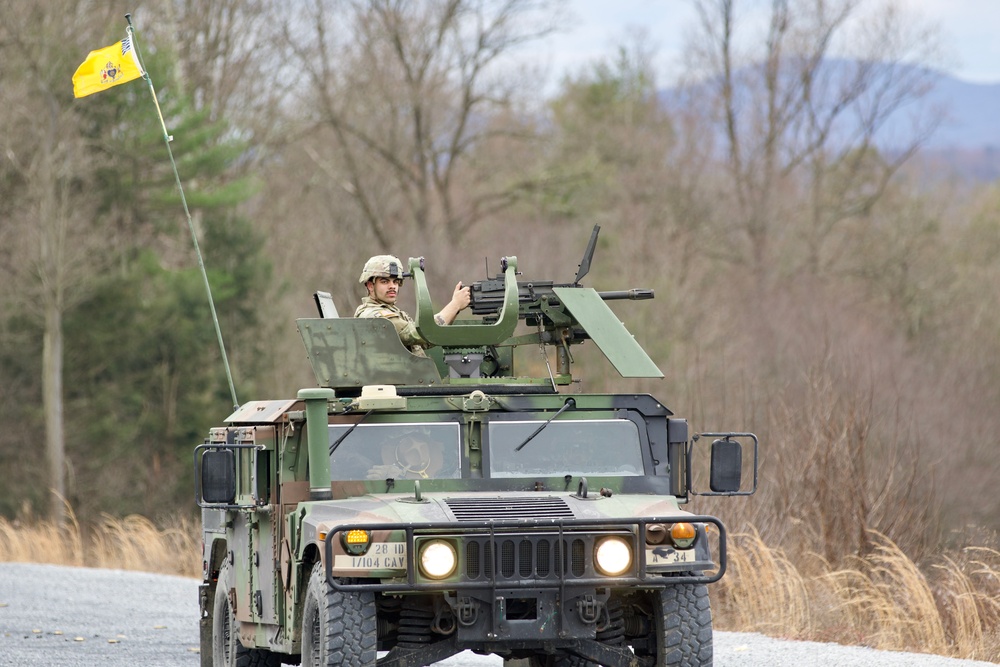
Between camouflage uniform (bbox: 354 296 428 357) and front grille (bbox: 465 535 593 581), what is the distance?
7.94ft

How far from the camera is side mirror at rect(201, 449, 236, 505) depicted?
9.73 meters

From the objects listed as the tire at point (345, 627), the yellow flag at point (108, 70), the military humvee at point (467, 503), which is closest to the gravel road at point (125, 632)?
the military humvee at point (467, 503)

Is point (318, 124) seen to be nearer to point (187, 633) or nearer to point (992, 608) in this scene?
point (187, 633)

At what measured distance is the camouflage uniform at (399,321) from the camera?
10.8m

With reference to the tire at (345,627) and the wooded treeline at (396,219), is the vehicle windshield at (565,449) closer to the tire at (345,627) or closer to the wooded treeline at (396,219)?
the tire at (345,627)

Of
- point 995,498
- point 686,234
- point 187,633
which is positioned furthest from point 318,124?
point 187,633

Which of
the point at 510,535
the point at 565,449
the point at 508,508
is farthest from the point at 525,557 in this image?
the point at 565,449

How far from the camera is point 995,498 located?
31.3m

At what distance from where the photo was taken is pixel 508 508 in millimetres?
8664

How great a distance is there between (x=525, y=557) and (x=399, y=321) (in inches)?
117

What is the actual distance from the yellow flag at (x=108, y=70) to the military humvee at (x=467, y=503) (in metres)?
4.76

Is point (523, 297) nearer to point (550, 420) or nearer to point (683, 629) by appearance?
point (550, 420)

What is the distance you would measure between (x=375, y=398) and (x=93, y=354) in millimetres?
29534

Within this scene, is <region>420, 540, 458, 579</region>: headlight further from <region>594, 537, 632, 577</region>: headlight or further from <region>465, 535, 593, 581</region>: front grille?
<region>594, 537, 632, 577</region>: headlight
